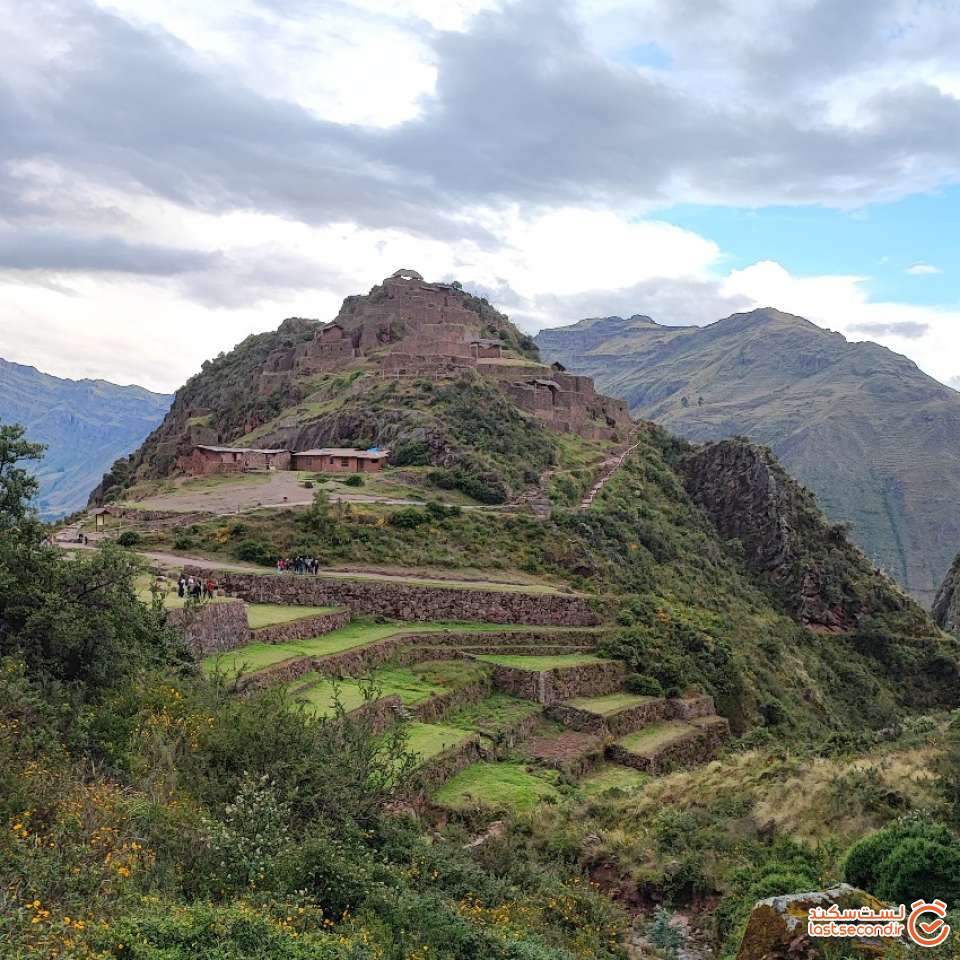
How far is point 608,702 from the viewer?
26078 mm

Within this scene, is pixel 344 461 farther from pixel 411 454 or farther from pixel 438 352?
pixel 438 352

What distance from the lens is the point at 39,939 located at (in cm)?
763

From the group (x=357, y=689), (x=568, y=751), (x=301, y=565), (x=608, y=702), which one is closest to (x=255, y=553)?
(x=301, y=565)

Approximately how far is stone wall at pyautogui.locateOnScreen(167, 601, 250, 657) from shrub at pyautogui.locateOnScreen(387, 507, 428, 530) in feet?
44.9

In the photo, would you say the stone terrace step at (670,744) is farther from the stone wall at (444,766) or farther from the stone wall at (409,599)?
the stone wall at (409,599)

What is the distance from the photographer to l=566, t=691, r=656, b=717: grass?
24812 millimetres

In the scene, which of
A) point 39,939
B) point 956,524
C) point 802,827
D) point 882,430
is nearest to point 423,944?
point 39,939

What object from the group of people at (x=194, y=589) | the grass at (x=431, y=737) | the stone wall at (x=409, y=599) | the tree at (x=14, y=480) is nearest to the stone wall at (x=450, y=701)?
the grass at (x=431, y=737)

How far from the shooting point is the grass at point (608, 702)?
2481 centimetres

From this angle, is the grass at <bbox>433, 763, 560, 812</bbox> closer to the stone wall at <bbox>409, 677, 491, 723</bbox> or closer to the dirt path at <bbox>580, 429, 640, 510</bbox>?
the stone wall at <bbox>409, 677, 491, 723</bbox>

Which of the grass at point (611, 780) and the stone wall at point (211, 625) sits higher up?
the stone wall at point (211, 625)

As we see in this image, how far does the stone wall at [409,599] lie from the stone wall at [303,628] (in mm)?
1202

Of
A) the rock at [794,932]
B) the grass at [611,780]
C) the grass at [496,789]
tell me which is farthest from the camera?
the grass at [611,780]

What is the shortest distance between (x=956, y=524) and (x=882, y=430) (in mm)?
41475
